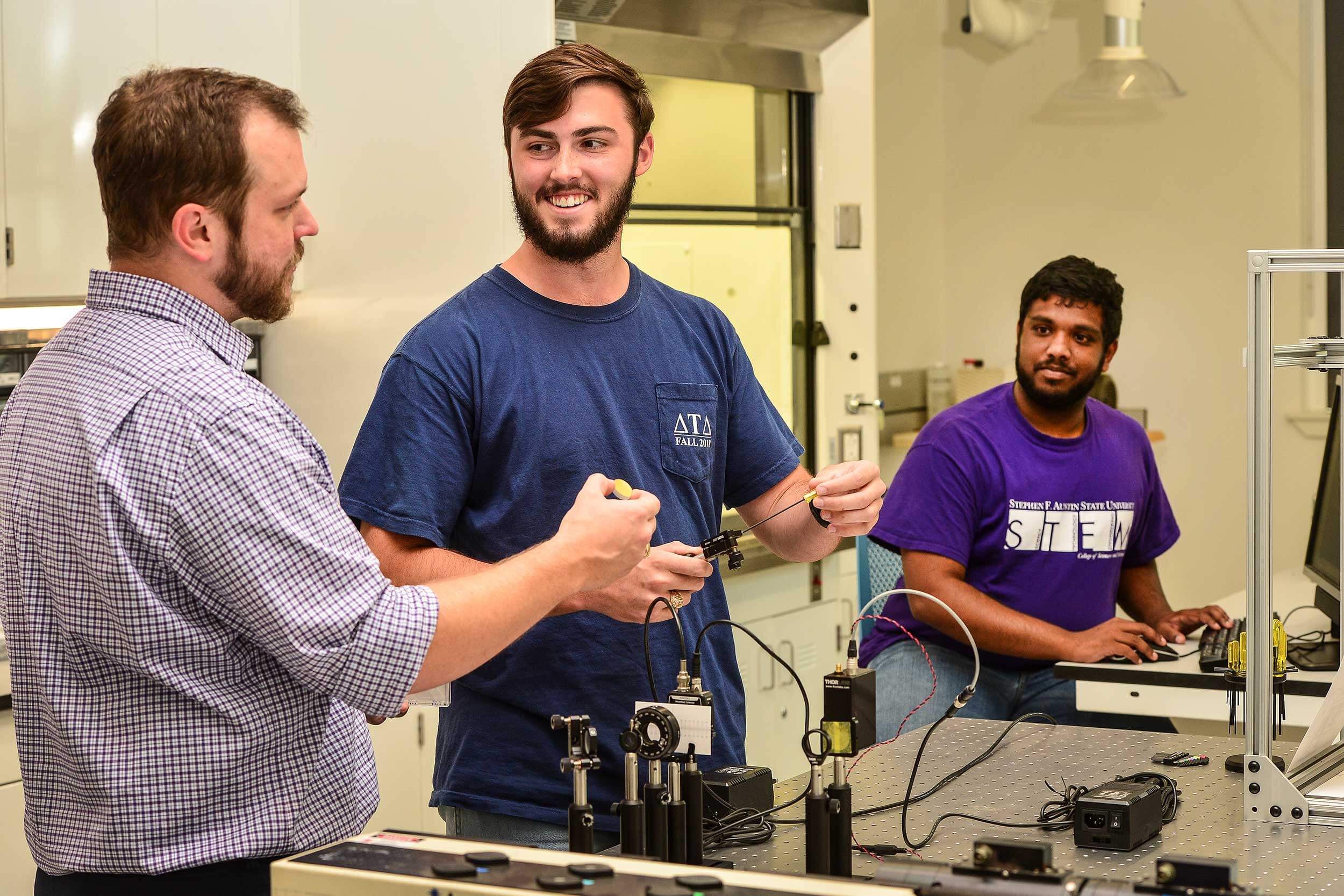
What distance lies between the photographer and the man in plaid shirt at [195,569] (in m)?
1.15

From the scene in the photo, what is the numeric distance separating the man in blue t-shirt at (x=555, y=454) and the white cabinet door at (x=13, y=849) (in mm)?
1122

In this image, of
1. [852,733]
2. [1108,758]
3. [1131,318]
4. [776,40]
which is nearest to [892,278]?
[1131,318]

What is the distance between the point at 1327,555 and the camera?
265cm

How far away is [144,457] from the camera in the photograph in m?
1.15

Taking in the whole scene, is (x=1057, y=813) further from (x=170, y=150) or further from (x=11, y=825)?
(x=11, y=825)

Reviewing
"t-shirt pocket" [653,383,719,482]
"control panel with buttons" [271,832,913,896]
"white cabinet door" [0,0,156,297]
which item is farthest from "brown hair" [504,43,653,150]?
"white cabinet door" [0,0,156,297]

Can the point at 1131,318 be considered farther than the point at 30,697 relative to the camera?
Yes

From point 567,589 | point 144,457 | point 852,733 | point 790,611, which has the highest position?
point 144,457

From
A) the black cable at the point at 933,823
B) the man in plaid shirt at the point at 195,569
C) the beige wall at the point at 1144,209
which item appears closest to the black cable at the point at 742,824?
the black cable at the point at 933,823

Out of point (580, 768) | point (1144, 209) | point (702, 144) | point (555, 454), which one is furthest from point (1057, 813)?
point (1144, 209)

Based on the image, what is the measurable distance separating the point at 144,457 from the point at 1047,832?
981mm

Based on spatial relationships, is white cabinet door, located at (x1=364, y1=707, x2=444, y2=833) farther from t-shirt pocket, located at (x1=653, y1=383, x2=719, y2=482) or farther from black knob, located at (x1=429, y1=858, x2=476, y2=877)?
black knob, located at (x1=429, y1=858, x2=476, y2=877)

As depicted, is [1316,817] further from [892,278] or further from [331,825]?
[892,278]

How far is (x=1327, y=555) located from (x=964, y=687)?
0.73 m
